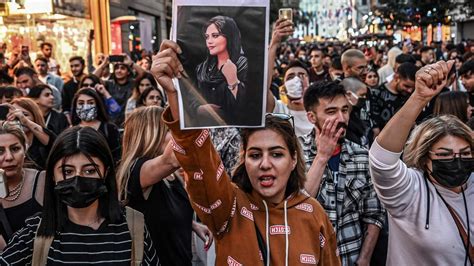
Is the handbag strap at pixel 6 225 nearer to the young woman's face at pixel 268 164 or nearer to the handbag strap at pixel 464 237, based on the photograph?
the young woman's face at pixel 268 164

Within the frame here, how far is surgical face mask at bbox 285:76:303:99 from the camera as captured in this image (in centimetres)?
592

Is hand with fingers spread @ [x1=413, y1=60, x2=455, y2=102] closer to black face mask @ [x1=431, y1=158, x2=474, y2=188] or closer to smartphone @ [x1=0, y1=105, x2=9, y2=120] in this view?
black face mask @ [x1=431, y1=158, x2=474, y2=188]

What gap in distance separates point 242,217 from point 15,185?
1558mm

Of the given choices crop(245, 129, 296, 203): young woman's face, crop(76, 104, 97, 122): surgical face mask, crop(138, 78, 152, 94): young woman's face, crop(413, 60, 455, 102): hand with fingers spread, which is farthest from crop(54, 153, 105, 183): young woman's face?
crop(138, 78, 152, 94): young woman's face

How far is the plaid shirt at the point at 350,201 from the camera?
3.30 metres

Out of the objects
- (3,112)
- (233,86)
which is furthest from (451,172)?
(3,112)

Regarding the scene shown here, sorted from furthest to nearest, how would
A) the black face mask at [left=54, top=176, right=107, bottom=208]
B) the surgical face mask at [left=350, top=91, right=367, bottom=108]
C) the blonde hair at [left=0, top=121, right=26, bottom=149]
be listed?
the surgical face mask at [left=350, top=91, right=367, bottom=108], the blonde hair at [left=0, top=121, right=26, bottom=149], the black face mask at [left=54, top=176, right=107, bottom=208]

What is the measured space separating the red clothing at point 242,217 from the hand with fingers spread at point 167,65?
161 mm

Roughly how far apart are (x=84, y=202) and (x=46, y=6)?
11.0 metres

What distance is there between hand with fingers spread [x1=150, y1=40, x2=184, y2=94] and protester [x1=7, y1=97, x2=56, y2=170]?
305 centimetres

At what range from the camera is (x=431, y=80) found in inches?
97.0

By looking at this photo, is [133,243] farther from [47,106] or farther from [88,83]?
[88,83]

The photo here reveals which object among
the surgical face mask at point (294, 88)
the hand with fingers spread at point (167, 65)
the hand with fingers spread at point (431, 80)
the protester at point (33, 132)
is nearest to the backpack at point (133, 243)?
the hand with fingers spread at point (167, 65)

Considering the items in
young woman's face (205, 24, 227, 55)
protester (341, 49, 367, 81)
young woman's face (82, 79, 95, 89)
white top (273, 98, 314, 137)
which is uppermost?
young woman's face (205, 24, 227, 55)
